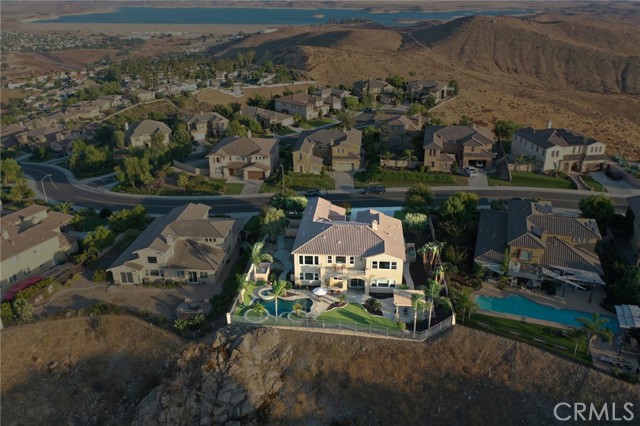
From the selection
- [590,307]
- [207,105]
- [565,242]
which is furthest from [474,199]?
[207,105]

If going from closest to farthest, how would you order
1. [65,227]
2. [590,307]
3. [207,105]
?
[590,307]
[65,227]
[207,105]

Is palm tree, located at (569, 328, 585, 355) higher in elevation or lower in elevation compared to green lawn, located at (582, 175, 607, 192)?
higher

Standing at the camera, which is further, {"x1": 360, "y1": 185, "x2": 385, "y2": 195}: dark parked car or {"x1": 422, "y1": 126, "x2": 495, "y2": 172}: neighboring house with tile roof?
{"x1": 422, "y1": 126, "x2": 495, "y2": 172}: neighboring house with tile roof

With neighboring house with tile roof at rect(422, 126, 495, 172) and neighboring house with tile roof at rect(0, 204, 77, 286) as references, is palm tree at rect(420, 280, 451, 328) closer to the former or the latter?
neighboring house with tile roof at rect(422, 126, 495, 172)

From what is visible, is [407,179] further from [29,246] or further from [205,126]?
[29,246]

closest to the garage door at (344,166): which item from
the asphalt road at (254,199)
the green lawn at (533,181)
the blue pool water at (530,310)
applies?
the asphalt road at (254,199)

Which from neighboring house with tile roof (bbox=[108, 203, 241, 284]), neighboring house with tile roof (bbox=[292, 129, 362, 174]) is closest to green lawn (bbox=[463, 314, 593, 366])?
neighboring house with tile roof (bbox=[108, 203, 241, 284])

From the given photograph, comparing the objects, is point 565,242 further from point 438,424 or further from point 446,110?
point 446,110

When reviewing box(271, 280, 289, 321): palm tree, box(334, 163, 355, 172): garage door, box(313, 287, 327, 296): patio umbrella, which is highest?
→ box(271, 280, 289, 321): palm tree

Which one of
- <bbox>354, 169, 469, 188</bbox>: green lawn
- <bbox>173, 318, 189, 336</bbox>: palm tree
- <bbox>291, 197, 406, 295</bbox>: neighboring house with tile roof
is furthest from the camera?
<bbox>354, 169, 469, 188</bbox>: green lawn
